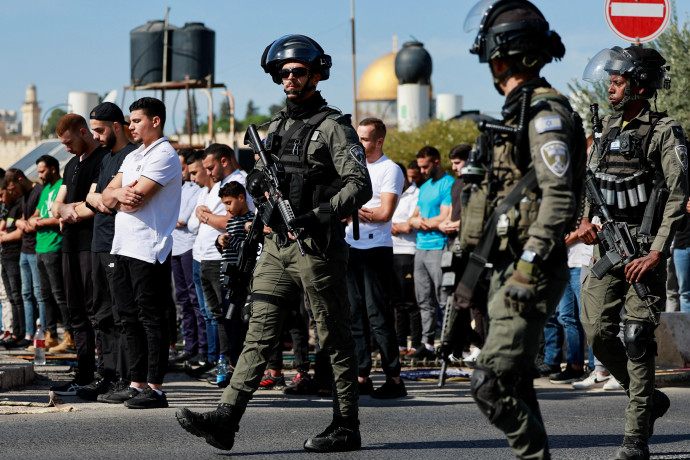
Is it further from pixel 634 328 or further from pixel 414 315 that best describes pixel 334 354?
pixel 414 315

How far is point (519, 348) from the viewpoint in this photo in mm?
4188

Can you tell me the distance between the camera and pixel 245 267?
6.15 metres

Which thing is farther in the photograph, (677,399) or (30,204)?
(30,204)

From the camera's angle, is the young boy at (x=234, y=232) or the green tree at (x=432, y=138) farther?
the green tree at (x=432, y=138)

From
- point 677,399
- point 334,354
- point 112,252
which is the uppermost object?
point 112,252

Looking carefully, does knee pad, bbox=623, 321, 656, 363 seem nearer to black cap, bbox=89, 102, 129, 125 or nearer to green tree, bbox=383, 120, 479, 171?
black cap, bbox=89, 102, 129, 125

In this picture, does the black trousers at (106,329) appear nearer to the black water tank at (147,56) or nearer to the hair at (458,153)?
the hair at (458,153)

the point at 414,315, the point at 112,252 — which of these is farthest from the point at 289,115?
the point at 414,315

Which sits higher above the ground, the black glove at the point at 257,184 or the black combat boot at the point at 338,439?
the black glove at the point at 257,184

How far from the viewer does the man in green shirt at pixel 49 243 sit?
11023 mm

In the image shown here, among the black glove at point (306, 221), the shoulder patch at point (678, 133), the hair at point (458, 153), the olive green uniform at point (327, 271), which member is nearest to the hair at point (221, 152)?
the hair at point (458, 153)

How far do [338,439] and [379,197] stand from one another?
3026mm

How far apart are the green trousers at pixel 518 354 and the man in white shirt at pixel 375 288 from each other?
3.76 m

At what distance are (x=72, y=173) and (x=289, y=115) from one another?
117 inches
